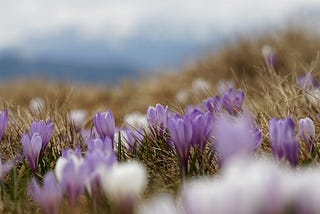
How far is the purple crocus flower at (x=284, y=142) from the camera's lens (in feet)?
5.66

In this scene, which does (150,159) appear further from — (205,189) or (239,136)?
(205,189)

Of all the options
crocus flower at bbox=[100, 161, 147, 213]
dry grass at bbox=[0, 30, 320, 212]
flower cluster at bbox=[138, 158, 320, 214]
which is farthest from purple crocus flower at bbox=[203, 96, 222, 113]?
flower cluster at bbox=[138, 158, 320, 214]

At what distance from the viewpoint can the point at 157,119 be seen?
2.54m

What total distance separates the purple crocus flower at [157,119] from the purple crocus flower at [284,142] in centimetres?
80

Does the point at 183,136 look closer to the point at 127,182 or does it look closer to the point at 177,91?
the point at 127,182

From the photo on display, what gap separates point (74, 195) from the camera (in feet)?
5.11

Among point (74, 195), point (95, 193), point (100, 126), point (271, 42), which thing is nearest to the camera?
point (74, 195)

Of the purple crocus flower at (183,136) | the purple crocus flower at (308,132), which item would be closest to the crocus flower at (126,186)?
the purple crocus flower at (183,136)

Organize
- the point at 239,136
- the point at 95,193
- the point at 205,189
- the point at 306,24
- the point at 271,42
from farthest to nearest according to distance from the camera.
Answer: the point at 306,24 → the point at 271,42 → the point at 95,193 → the point at 239,136 → the point at 205,189

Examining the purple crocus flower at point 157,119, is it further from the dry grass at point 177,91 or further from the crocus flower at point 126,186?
the crocus flower at point 126,186

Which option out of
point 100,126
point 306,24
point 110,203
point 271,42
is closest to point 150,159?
point 100,126

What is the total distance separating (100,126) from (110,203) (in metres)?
0.75

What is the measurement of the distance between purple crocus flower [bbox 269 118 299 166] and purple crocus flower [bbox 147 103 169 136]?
80 cm

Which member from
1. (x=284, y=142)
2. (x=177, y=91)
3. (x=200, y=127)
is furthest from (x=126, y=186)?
(x=177, y=91)
